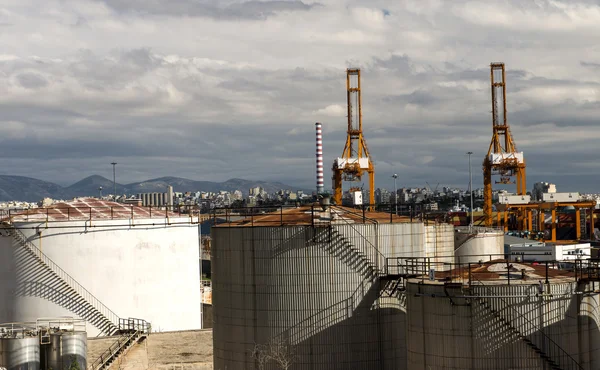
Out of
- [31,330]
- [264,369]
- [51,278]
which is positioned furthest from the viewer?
[51,278]

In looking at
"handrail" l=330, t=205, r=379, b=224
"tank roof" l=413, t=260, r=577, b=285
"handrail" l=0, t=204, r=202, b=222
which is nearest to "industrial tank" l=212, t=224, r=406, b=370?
"handrail" l=330, t=205, r=379, b=224

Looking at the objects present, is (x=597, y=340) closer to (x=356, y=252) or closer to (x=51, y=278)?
(x=356, y=252)

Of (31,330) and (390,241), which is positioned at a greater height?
(390,241)

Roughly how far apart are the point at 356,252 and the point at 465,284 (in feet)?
18.6

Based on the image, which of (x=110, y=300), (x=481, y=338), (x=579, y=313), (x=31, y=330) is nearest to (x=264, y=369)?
(x=481, y=338)

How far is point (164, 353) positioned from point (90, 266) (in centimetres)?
663

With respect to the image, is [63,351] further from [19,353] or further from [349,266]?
[349,266]

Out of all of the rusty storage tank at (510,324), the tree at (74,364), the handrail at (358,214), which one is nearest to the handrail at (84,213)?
the tree at (74,364)

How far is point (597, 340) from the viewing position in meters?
30.6

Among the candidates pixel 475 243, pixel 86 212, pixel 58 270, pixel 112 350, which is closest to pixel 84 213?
pixel 86 212

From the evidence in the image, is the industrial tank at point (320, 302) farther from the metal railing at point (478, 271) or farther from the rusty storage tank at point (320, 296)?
the metal railing at point (478, 271)

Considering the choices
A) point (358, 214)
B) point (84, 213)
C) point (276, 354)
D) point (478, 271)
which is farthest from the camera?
point (84, 213)

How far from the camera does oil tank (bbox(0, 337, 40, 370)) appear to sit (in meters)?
41.9

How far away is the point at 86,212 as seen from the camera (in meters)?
54.2
